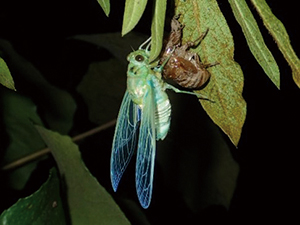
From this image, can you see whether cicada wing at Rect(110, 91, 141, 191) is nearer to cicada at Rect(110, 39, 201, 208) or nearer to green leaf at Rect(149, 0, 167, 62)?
cicada at Rect(110, 39, 201, 208)

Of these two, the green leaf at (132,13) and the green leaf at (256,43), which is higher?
the green leaf at (132,13)

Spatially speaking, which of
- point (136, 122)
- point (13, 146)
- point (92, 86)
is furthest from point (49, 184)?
point (92, 86)

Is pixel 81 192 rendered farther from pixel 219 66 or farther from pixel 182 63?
pixel 219 66

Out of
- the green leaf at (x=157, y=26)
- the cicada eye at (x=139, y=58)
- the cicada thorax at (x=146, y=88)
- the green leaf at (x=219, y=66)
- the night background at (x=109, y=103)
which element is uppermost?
the green leaf at (x=157, y=26)

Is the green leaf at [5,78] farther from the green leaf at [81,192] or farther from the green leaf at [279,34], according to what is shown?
the green leaf at [81,192]

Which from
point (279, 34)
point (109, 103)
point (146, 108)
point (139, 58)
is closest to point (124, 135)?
point (146, 108)

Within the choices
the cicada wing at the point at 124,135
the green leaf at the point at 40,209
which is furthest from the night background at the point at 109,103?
the green leaf at the point at 40,209
